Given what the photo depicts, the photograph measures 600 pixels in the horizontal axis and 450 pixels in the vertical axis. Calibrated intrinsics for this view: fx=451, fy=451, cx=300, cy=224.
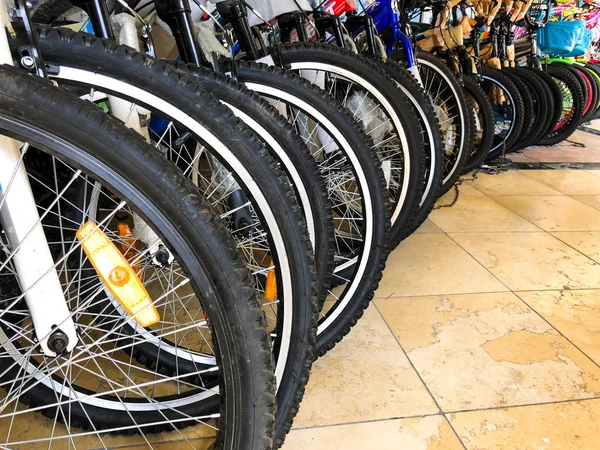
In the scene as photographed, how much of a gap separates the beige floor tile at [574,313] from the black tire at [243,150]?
979 mm

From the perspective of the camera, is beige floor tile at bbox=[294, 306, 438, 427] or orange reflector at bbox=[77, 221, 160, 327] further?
beige floor tile at bbox=[294, 306, 438, 427]

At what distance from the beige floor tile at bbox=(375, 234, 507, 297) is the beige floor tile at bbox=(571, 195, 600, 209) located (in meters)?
1.15

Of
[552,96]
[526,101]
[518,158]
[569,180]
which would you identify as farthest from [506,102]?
[569,180]

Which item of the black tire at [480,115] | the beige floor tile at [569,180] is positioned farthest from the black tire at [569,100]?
the black tire at [480,115]

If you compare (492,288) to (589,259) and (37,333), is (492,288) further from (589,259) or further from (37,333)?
(37,333)

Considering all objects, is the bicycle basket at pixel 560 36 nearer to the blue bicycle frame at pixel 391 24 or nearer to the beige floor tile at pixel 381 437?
the blue bicycle frame at pixel 391 24

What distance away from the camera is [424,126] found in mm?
1604

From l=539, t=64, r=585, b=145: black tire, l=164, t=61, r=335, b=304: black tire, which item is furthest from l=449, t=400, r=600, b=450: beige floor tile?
l=539, t=64, r=585, b=145: black tire

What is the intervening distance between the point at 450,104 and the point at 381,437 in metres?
1.58

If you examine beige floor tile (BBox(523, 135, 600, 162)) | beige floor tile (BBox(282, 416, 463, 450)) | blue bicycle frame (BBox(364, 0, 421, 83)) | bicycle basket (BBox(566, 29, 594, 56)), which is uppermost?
blue bicycle frame (BBox(364, 0, 421, 83))

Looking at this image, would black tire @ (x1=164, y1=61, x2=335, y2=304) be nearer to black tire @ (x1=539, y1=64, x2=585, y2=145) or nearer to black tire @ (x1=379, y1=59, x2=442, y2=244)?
black tire @ (x1=379, y1=59, x2=442, y2=244)

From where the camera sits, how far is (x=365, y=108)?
62.7 inches

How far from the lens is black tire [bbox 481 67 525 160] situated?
2.82 m

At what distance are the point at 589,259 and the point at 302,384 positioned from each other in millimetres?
1606
